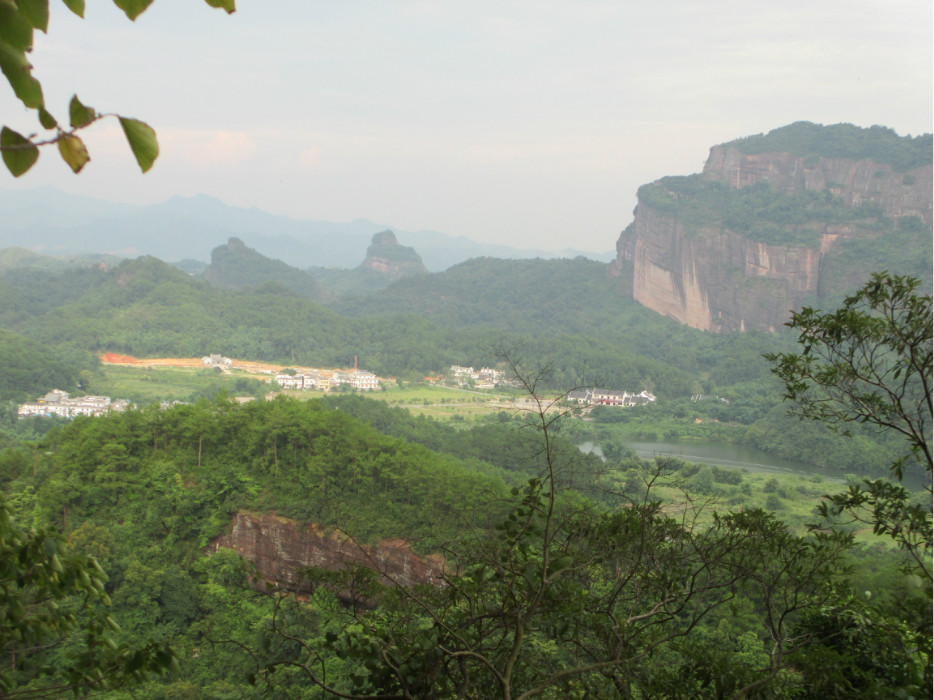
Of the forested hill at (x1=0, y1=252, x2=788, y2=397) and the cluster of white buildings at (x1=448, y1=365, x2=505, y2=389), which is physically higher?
the forested hill at (x1=0, y1=252, x2=788, y2=397)

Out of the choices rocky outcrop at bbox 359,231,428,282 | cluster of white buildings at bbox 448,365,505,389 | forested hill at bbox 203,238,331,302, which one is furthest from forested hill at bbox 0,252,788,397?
rocky outcrop at bbox 359,231,428,282

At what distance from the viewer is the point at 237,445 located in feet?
42.5

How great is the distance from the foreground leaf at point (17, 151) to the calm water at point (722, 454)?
80.7 feet

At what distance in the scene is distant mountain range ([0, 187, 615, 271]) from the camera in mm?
133125

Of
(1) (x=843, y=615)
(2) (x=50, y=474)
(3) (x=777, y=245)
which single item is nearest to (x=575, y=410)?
(1) (x=843, y=615)

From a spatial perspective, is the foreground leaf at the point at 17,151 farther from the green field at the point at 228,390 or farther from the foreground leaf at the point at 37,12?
the green field at the point at 228,390

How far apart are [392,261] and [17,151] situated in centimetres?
9611

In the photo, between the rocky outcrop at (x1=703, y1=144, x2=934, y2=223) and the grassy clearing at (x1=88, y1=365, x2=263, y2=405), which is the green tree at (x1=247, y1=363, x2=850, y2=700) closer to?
the grassy clearing at (x1=88, y1=365, x2=263, y2=405)

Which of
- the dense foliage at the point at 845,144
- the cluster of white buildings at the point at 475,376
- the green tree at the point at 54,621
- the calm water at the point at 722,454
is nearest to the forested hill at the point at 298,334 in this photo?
the cluster of white buildings at the point at 475,376

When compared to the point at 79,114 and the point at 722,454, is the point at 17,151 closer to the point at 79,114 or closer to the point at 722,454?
the point at 79,114

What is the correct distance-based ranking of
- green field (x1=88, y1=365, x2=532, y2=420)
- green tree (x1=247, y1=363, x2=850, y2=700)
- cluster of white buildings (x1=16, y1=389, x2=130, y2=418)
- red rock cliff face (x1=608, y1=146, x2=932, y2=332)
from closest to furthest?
1. green tree (x1=247, y1=363, x2=850, y2=700)
2. cluster of white buildings (x1=16, y1=389, x2=130, y2=418)
3. green field (x1=88, y1=365, x2=532, y2=420)
4. red rock cliff face (x1=608, y1=146, x2=932, y2=332)

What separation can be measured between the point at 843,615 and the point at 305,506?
31.0ft

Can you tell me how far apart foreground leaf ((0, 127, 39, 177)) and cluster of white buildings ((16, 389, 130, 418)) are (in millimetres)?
26556

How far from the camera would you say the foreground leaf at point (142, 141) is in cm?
79
